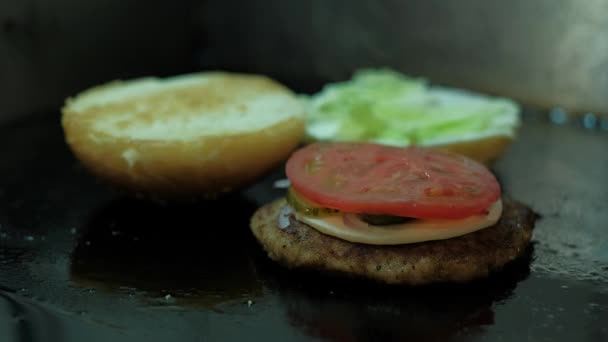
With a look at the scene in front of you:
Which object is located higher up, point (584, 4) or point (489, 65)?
point (584, 4)

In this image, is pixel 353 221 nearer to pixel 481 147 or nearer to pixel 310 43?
pixel 481 147

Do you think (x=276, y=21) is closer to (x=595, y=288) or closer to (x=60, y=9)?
(x=60, y=9)

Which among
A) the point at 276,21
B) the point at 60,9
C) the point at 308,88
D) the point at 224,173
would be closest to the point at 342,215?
the point at 224,173

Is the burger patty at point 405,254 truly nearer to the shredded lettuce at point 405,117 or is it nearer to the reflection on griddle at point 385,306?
the reflection on griddle at point 385,306

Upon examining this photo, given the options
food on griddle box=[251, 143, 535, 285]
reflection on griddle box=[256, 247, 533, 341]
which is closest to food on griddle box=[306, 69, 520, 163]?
food on griddle box=[251, 143, 535, 285]

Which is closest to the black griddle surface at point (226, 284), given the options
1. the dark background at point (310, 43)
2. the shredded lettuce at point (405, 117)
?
the shredded lettuce at point (405, 117)

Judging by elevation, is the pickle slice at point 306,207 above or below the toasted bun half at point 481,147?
above
